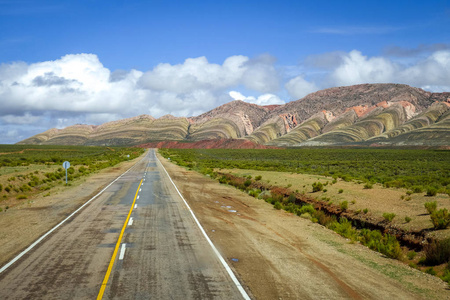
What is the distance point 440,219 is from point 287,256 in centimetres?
671

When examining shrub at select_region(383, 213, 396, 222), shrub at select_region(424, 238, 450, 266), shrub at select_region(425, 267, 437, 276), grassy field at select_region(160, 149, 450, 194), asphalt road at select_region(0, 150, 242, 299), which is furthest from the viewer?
grassy field at select_region(160, 149, 450, 194)

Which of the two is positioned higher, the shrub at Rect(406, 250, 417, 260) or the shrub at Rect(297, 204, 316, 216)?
the shrub at Rect(297, 204, 316, 216)

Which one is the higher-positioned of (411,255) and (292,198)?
(292,198)

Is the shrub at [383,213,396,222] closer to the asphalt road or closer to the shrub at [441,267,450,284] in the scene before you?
the shrub at [441,267,450,284]

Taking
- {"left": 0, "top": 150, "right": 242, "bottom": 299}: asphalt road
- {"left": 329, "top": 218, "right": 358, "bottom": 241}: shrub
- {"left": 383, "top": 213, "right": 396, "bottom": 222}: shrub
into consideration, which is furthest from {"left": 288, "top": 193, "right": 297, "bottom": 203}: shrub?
{"left": 0, "top": 150, "right": 242, "bottom": 299}: asphalt road

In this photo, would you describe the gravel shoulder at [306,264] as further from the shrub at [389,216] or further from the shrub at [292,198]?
the shrub at [292,198]

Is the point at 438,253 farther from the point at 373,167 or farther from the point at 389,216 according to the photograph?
the point at 373,167

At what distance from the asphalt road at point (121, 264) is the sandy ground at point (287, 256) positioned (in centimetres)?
73

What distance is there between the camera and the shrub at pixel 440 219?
1344 cm

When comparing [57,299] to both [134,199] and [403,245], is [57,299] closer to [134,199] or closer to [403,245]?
[403,245]

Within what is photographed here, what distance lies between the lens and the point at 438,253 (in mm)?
11422

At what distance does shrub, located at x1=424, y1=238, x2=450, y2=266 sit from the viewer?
1127 cm

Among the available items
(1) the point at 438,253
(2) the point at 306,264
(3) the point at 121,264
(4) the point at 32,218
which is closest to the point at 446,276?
(1) the point at 438,253

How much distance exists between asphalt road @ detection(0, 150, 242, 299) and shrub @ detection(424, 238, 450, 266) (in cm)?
696
